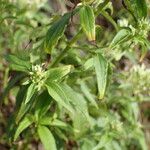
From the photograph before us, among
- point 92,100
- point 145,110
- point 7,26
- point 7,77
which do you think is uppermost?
point 7,26

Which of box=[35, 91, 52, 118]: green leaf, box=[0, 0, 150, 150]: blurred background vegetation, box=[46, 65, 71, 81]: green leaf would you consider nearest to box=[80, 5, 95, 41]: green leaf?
box=[46, 65, 71, 81]: green leaf

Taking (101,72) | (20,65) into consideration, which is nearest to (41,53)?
(20,65)

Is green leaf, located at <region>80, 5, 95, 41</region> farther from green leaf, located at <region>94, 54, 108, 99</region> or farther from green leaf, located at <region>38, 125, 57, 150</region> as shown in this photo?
green leaf, located at <region>38, 125, 57, 150</region>

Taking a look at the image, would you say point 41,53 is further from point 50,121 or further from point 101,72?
point 101,72

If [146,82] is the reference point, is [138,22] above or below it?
above

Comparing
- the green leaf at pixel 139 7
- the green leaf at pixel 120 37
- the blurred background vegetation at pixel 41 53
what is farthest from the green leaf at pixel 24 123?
the green leaf at pixel 139 7

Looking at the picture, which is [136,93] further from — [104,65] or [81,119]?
[104,65]

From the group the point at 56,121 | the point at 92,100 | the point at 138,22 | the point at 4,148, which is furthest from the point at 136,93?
the point at 4,148

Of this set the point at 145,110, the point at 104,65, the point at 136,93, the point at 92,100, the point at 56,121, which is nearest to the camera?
the point at 104,65
